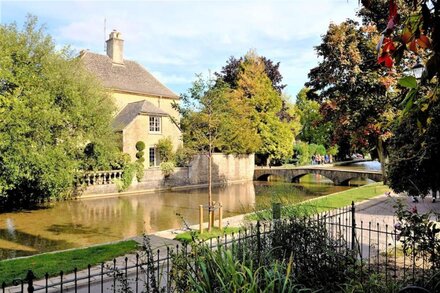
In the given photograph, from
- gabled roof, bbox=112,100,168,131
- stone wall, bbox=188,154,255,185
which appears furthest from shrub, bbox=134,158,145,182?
stone wall, bbox=188,154,255,185

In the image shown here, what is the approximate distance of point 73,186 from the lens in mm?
25891

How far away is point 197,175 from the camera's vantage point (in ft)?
115

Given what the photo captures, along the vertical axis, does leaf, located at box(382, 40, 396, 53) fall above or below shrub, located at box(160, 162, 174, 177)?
above

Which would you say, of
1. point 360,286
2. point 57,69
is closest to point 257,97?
point 57,69

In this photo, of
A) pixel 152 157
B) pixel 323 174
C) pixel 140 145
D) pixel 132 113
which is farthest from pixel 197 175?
pixel 323 174

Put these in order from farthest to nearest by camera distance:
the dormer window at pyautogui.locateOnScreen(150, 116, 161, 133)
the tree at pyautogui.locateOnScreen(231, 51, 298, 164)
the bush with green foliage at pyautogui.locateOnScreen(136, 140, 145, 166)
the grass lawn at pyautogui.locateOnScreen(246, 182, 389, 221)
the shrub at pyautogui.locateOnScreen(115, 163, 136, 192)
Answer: the tree at pyautogui.locateOnScreen(231, 51, 298, 164) → the dormer window at pyautogui.locateOnScreen(150, 116, 161, 133) → the bush with green foliage at pyautogui.locateOnScreen(136, 140, 145, 166) → the shrub at pyautogui.locateOnScreen(115, 163, 136, 192) → the grass lawn at pyautogui.locateOnScreen(246, 182, 389, 221)

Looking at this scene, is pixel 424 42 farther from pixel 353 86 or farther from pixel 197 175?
pixel 197 175

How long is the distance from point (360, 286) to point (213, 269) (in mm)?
1913

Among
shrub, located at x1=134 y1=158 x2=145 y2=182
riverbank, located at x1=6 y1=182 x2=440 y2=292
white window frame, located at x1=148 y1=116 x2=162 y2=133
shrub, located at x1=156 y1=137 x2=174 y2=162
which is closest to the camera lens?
riverbank, located at x1=6 y1=182 x2=440 y2=292

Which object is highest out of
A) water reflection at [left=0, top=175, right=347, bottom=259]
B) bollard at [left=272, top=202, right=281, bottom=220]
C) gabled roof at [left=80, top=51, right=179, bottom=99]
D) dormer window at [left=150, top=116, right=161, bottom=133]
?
gabled roof at [left=80, top=51, right=179, bottom=99]

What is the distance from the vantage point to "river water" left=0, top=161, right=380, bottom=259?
14.0 m

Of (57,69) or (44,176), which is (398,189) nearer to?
(44,176)

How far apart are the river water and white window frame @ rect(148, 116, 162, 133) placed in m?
8.35

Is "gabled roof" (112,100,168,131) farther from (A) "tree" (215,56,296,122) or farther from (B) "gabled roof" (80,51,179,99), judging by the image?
(A) "tree" (215,56,296,122)
